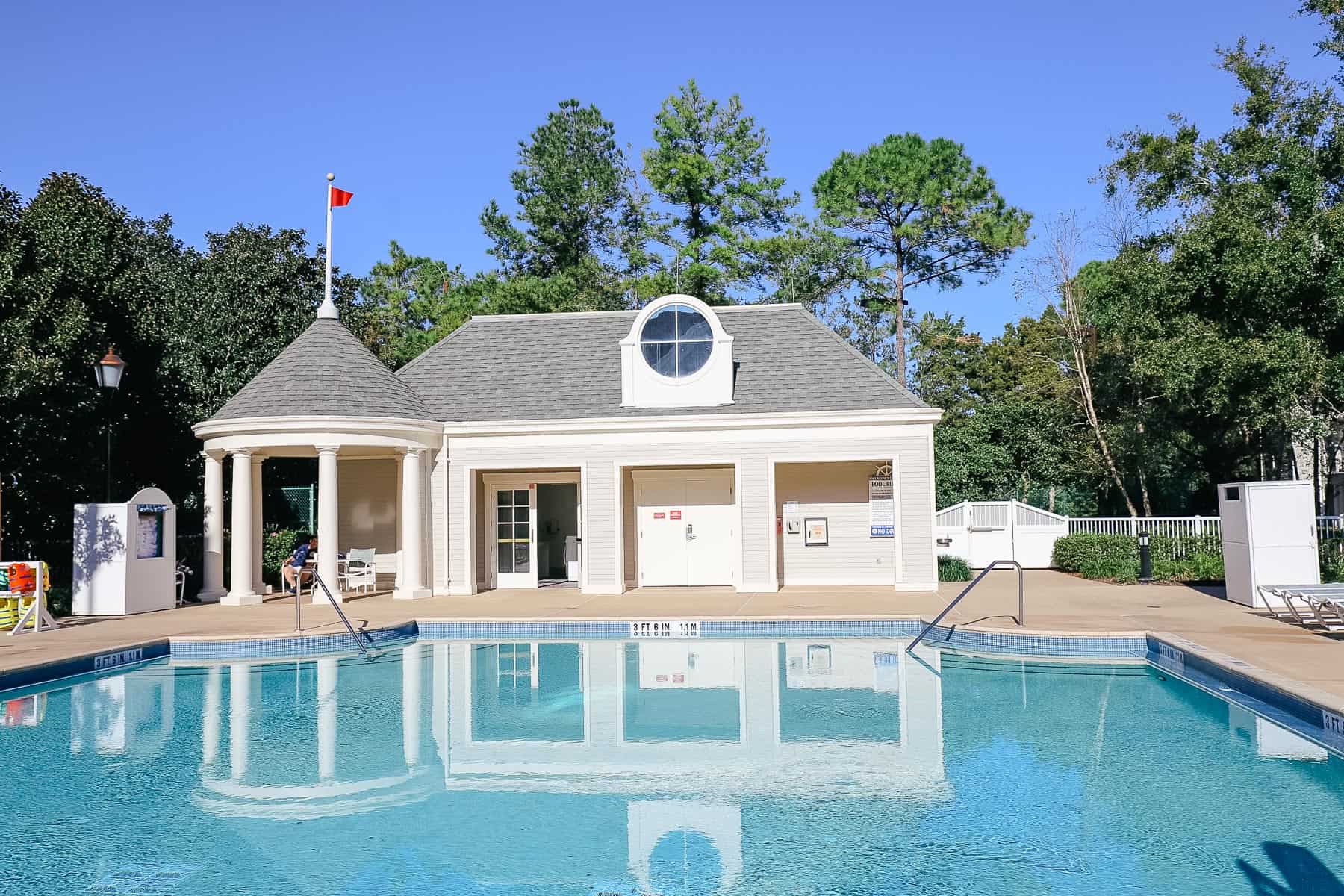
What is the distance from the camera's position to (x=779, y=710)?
1045cm

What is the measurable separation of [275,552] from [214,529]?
A: 247cm

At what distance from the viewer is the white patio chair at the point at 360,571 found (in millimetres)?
19938

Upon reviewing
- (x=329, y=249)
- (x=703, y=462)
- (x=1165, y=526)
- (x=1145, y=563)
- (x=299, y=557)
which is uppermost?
(x=329, y=249)

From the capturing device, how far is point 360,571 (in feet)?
65.1

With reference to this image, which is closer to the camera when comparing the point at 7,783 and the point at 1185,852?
the point at 1185,852

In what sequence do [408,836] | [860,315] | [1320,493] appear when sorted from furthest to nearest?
1. [860,315]
2. [1320,493]
3. [408,836]

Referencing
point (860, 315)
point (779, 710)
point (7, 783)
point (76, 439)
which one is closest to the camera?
point (7, 783)

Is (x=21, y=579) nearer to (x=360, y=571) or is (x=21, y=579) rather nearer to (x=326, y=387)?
(x=326, y=387)

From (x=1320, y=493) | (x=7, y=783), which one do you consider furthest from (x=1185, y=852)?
(x=1320, y=493)

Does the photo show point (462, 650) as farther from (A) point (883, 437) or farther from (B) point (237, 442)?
(A) point (883, 437)

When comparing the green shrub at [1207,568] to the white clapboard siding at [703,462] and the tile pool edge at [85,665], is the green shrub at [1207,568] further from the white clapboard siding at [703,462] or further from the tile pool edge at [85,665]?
the tile pool edge at [85,665]

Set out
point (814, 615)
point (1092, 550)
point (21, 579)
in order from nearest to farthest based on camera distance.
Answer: point (21, 579) < point (814, 615) < point (1092, 550)

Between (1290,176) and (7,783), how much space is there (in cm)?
2272

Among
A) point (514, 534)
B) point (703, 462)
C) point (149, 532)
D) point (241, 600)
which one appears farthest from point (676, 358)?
point (149, 532)
